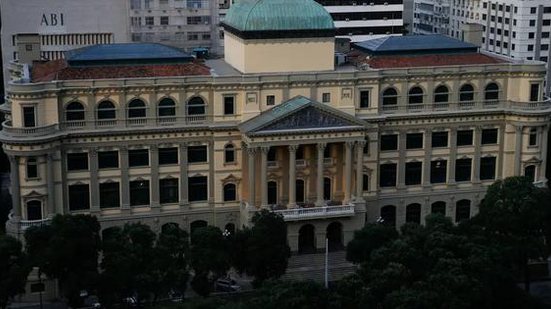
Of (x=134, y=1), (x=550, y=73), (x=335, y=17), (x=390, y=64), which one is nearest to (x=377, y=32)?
(x=335, y=17)

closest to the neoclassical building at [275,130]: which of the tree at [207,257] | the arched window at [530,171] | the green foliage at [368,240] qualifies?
the arched window at [530,171]

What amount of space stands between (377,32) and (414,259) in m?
88.7

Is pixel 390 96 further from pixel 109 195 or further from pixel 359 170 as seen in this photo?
pixel 109 195

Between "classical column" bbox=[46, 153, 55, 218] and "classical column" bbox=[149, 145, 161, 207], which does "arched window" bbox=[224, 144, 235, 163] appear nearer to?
"classical column" bbox=[149, 145, 161, 207]

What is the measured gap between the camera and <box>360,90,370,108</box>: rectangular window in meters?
91.2

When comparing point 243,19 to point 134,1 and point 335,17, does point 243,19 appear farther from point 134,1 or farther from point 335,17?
point 335,17

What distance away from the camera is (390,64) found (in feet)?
309

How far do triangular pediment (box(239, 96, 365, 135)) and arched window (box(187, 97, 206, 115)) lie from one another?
4312mm

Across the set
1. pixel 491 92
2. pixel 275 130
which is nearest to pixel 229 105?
pixel 275 130

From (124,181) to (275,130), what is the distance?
16.0 m

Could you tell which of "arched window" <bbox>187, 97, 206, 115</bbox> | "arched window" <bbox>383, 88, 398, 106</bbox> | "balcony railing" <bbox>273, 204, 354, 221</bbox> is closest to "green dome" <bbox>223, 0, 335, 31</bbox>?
"arched window" <bbox>187, 97, 206, 115</bbox>

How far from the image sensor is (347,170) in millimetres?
89062

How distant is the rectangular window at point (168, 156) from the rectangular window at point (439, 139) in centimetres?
2809

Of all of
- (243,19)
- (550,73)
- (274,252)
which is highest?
(243,19)
